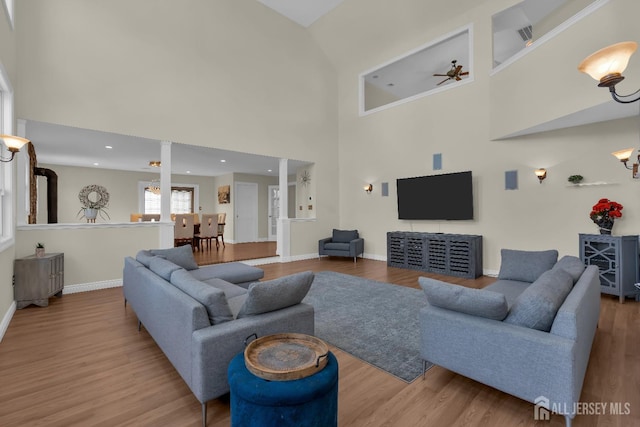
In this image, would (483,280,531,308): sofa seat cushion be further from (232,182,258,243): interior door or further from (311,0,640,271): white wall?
(232,182,258,243): interior door

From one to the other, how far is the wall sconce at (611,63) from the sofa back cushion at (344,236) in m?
5.70

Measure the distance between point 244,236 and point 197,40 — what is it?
6.45 metres

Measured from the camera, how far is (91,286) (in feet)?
15.2

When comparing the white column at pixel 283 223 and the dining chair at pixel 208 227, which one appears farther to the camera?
the dining chair at pixel 208 227

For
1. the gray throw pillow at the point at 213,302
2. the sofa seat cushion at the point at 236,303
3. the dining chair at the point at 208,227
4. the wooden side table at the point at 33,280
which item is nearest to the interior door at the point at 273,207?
the dining chair at the point at 208,227

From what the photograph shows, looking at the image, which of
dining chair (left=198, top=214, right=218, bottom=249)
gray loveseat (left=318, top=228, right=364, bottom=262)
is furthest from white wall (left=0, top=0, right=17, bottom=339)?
gray loveseat (left=318, top=228, right=364, bottom=262)

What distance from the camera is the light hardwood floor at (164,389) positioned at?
177cm

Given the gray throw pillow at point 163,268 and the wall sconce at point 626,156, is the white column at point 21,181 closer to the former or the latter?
the gray throw pillow at point 163,268

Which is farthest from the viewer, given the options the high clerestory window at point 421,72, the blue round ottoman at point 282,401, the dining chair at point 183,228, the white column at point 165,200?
the dining chair at point 183,228

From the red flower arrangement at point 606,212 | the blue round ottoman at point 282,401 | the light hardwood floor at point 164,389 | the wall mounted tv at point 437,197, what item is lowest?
the light hardwood floor at point 164,389

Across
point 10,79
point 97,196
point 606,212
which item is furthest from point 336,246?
point 97,196

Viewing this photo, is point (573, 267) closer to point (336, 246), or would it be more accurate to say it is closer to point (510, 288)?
point (510, 288)

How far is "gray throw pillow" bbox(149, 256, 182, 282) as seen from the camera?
2.52 meters

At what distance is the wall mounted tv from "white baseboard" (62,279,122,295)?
556cm
